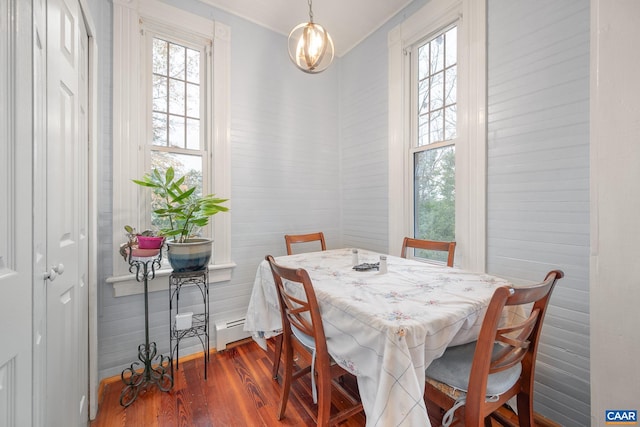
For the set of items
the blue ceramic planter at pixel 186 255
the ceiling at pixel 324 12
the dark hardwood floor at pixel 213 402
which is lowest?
the dark hardwood floor at pixel 213 402

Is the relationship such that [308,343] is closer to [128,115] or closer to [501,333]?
[501,333]

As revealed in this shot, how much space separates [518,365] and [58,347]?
2.00 m

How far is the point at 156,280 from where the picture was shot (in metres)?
2.13

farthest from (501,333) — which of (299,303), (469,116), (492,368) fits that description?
(469,116)

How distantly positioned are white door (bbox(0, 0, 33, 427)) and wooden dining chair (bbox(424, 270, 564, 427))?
139 centimetres

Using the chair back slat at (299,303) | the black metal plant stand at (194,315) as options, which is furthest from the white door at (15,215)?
the black metal plant stand at (194,315)

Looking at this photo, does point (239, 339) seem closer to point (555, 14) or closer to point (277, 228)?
point (277, 228)

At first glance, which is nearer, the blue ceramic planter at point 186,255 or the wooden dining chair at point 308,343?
the wooden dining chair at point 308,343

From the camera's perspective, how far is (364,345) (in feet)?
3.38

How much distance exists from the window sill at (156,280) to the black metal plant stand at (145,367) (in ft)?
0.20

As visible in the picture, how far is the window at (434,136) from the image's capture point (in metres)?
2.18

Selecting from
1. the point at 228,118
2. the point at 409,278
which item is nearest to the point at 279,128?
the point at 228,118

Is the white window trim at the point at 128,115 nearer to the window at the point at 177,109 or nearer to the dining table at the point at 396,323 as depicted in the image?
the window at the point at 177,109

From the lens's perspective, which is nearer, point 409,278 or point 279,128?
point 409,278
